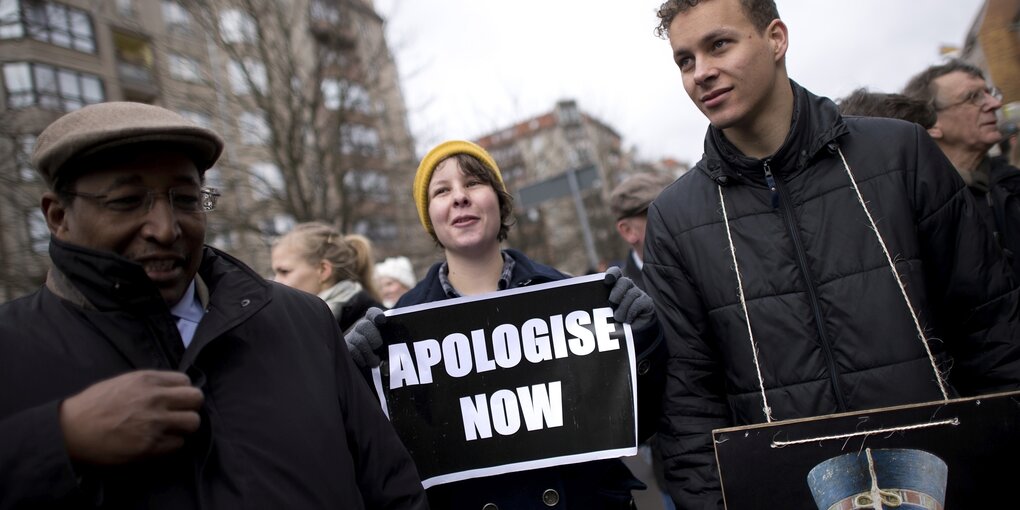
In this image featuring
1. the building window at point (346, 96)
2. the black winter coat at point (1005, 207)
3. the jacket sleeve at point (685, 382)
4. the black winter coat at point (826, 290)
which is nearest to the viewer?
the black winter coat at point (826, 290)

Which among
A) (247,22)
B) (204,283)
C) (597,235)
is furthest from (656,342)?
(597,235)

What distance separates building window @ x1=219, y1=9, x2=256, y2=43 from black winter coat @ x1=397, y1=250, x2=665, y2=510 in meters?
14.3

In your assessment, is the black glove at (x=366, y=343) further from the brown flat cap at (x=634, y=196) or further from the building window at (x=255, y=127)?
the building window at (x=255, y=127)

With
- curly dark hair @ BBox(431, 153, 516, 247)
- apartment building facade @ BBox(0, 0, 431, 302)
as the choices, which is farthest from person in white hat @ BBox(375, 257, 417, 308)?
apartment building facade @ BBox(0, 0, 431, 302)

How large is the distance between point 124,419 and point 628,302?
5.34ft

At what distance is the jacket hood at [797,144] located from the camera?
2324 millimetres

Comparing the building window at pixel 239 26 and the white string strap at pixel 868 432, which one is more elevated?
the building window at pixel 239 26

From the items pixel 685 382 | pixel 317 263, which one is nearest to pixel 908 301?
pixel 685 382

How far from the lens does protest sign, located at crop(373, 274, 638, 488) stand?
2.60 m

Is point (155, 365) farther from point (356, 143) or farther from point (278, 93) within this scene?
point (356, 143)

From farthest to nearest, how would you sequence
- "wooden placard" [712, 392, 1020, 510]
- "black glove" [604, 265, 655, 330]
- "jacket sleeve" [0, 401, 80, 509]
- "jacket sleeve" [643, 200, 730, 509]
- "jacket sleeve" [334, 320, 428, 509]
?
"black glove" [604, 265, 655, 330] < "jacket sleeve" [643, 200, 730, 509] < "jacket sleeve" [334, 320, 428, 509] < "wooden placard" [712, 392, 1020, 510] < "jacket sleeve" [0, 401, 80, 509]

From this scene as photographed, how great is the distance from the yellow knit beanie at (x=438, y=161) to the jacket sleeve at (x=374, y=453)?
1157 mm

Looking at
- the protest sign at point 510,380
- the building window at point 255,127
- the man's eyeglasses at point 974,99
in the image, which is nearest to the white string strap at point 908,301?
the protest sign at point 510,380

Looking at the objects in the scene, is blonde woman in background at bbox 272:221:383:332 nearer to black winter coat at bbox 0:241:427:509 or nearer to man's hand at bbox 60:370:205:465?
black winter coat at bbox 0:241:427:509
